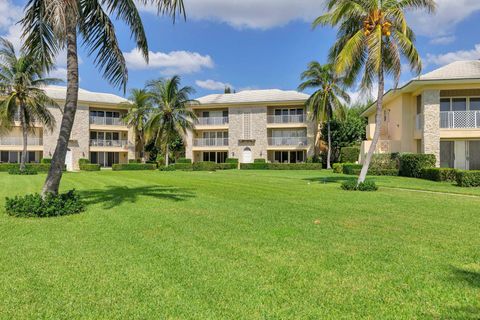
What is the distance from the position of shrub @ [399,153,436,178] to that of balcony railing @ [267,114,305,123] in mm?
21154

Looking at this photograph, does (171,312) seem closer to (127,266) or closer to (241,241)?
(127,266)

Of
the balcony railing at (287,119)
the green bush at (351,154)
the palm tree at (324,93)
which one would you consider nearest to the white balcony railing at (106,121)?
the balcony railing at (287,119)

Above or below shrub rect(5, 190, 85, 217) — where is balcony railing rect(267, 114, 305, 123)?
above

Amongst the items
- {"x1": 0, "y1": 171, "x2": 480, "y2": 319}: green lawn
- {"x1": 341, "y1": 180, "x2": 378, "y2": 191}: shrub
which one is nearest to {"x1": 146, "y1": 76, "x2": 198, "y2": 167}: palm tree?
{"x1": 341, "y1": 180, "x2": 378, "y2": 191}: shrub

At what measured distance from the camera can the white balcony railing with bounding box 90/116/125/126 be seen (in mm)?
47406

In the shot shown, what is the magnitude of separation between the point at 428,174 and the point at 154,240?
62.1ft

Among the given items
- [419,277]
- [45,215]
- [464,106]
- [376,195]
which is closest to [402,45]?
[376,195]

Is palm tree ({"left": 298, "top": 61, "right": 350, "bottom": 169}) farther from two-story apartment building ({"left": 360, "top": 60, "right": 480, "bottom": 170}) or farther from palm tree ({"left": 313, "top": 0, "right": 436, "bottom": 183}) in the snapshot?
palm tree ({"left": 313, "top": 0, "right": 436, "bottom": 183})

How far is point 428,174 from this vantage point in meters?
21.3

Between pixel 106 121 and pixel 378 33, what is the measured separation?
131 feet

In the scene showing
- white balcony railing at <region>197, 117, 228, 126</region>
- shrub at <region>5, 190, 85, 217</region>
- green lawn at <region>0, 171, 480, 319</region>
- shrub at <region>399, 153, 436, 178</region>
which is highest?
white balcony railing at <region>197, 117, 228, 126</region>

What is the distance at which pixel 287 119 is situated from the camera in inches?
1797

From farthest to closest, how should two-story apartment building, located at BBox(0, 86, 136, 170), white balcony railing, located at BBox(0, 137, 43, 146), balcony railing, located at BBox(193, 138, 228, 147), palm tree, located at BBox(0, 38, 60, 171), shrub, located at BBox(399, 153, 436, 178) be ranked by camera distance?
1. balcony railing, located at BBox(193, 138, 228, 147)
2. two-story apartment building, located at BBox(0, 86, 136, 170)
3. white balcony railing, located at BBox(0, 137, 43, 146)
4. palm tree, located at BBox(0, 38, 60, 171)
5. shrub, located at BBox(399, 153, 436, 178)

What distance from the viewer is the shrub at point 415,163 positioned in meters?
22.6
